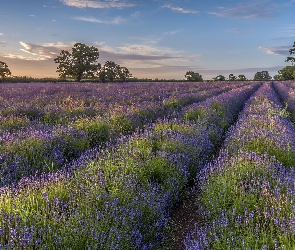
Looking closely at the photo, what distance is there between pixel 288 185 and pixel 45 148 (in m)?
4.02

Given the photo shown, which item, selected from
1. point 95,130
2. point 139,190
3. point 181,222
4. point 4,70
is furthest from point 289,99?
point 4,70

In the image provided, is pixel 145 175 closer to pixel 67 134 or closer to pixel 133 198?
pixel 133 198

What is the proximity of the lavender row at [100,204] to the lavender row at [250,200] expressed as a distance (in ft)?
1.84

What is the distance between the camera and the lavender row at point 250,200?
9.61 feet

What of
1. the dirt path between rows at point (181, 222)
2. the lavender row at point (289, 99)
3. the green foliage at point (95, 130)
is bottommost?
the dirt path between rows at point (181, 222)

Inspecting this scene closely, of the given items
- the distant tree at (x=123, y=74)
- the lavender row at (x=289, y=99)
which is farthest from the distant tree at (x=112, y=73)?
the lavender row at (x=289, y=99)

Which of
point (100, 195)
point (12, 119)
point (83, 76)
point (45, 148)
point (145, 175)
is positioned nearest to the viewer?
point (100, 195)

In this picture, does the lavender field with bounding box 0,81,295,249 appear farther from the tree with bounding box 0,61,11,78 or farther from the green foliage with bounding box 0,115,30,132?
the tree with bounding box 0,61,11,78

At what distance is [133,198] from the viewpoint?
3.67m

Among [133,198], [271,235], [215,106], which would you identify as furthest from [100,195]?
[215,106]

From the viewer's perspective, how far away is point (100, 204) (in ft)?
11.2

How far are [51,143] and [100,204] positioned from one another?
111 inches

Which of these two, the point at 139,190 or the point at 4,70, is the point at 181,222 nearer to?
the point at 139,190

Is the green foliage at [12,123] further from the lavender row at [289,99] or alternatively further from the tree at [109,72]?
the tree at [109,72]
